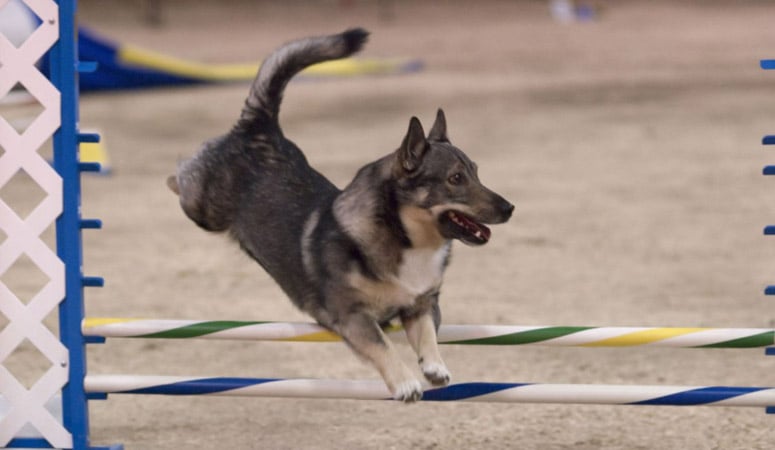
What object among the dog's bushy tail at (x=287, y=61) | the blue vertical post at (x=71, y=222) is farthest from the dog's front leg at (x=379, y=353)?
the dog's bushy tail at (x=287, y=61)

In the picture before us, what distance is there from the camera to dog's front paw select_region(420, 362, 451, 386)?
4043mm

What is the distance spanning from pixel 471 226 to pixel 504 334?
0.42 metres

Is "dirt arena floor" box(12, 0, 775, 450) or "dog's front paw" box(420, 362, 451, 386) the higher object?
"dog's front paw" box(420, 362, 451, 386)

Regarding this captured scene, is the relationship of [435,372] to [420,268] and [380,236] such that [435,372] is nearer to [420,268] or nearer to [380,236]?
[420,268]

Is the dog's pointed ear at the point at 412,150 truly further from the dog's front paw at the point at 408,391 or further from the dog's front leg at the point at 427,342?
the dog's front paw at the point at 408,391

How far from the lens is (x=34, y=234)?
4.12m

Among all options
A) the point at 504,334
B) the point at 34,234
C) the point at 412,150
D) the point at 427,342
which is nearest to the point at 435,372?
the point at 427,342

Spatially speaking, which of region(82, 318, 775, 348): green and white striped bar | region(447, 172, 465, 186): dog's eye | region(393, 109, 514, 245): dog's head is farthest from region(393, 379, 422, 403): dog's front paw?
region(447, 172, 465, 186): dog's eye

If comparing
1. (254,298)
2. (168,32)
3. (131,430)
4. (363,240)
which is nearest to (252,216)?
(363,240)

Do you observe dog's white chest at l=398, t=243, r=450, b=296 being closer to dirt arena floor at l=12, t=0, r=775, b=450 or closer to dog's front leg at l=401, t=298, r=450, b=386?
dog's front leg at l=401, t=298, r=450, b=386

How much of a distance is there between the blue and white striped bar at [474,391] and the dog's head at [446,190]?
540mm

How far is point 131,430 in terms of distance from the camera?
519cm

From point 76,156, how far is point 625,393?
1869 millimetres

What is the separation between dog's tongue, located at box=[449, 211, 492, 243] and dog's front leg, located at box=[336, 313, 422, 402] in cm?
43
